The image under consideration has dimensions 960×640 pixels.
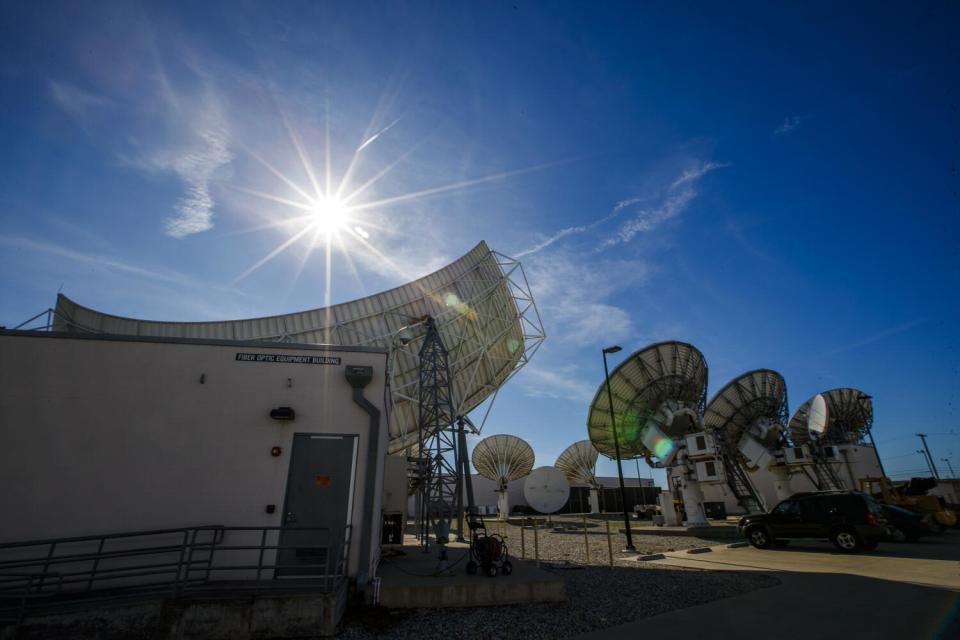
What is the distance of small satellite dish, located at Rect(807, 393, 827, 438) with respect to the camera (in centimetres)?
3660

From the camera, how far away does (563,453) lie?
62375 mm

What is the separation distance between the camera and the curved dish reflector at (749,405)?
33.6 metres

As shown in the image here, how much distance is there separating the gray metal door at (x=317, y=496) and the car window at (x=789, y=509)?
677 inches

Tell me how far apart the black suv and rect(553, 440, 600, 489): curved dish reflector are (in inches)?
1688

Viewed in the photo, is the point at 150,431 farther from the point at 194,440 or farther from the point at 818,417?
the point at 818,417

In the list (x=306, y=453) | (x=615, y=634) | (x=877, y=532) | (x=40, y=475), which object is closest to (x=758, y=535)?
(x=877, y=532)

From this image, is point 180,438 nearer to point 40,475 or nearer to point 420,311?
point 40,475

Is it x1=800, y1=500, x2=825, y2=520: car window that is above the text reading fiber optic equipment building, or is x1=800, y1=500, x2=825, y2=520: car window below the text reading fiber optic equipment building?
below

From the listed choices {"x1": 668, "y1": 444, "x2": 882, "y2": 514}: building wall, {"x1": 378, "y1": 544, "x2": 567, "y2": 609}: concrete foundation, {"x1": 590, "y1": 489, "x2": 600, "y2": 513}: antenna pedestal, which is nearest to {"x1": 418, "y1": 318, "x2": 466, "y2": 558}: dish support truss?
{"x1": 378, "y1": 544, "x2": 567, "y2": 609}: concrete foundation

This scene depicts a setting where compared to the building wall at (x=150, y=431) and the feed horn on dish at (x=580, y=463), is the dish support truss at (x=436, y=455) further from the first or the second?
the feed horn on dish at (x=580, y=463)

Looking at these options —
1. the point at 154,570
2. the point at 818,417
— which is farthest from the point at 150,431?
the point at 818,417

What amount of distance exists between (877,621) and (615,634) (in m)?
4.35

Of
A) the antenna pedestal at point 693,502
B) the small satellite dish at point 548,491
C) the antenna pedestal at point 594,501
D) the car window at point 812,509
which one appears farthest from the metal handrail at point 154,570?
the antenna pedestal at point 594,501

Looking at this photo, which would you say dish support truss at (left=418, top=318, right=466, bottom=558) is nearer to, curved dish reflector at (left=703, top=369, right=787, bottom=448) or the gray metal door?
the gray metal door
